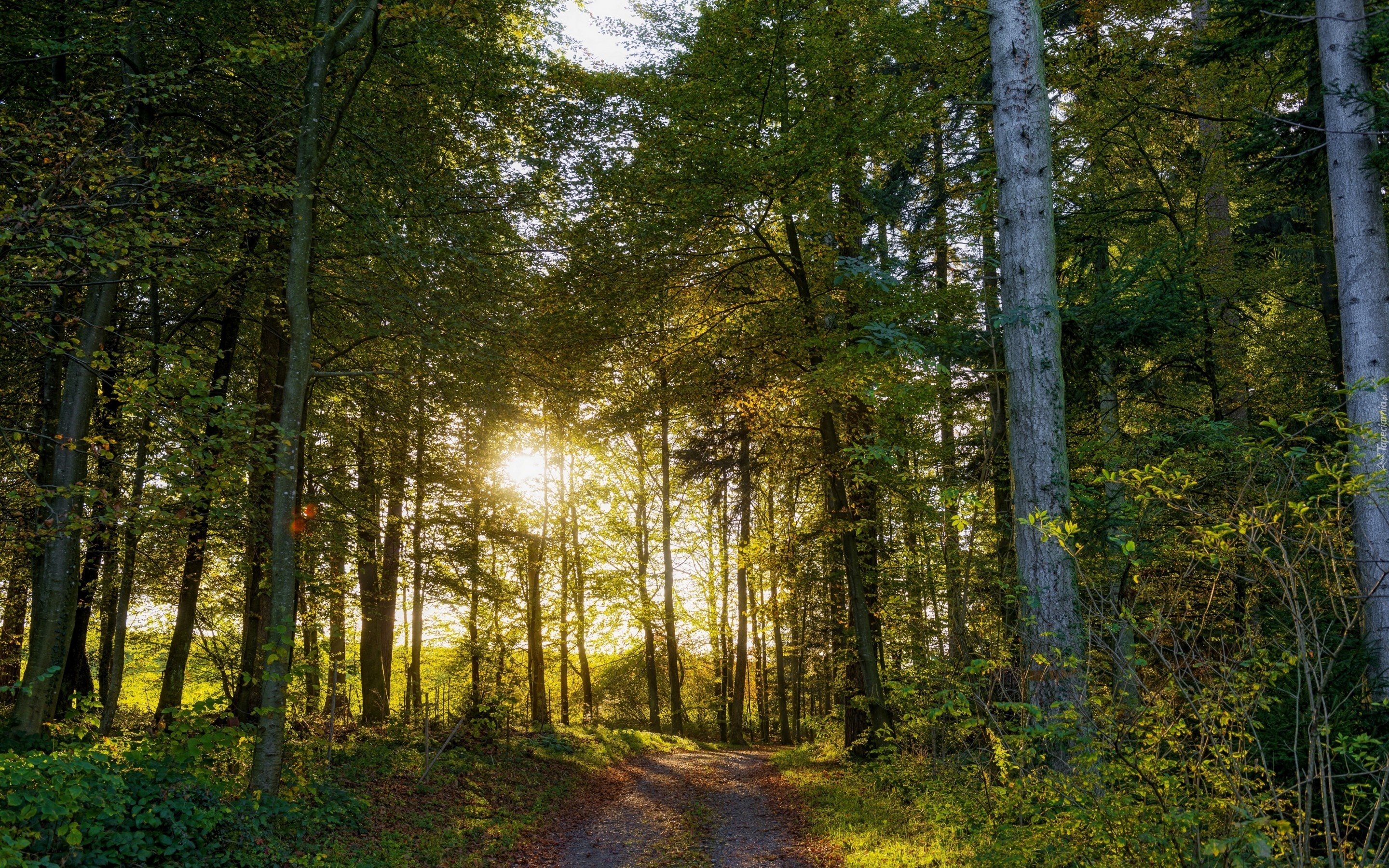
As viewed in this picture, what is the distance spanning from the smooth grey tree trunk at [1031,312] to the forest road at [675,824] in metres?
4.24

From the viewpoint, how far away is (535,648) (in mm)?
18672

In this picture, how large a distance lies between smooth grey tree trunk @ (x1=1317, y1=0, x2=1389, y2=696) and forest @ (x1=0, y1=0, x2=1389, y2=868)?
0.04 meters

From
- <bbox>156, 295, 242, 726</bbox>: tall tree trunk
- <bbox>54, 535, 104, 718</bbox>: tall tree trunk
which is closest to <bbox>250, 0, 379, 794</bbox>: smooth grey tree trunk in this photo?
<bbox>156, 295, 242, 726</bbox>: tall tree trunk

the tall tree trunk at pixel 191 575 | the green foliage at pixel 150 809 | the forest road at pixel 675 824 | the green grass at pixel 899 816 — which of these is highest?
the tall tree trunk at pixel 191 575

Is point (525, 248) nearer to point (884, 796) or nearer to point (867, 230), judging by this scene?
point (867, 230)

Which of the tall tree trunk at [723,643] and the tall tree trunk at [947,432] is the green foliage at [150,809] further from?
the tall tree trunk at [723,643]

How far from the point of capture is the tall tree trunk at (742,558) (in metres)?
13.2

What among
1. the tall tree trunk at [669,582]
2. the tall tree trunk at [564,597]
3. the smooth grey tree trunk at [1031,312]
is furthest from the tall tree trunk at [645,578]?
the smooth grey tree trunk at [1031,312]

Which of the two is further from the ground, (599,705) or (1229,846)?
(1229,846)

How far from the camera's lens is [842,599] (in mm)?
14102

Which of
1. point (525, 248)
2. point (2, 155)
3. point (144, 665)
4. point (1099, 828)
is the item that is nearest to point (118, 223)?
point (2, 155)

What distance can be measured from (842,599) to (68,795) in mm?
11768

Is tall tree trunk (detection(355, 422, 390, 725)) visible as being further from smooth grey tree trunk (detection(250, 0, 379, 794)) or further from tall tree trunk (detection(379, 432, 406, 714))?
smooth grey tree trunk (detection(250, 0, 379, 794))

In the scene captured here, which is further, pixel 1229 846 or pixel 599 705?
pixel 599 705
